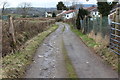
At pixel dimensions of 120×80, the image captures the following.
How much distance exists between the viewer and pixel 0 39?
379 inches

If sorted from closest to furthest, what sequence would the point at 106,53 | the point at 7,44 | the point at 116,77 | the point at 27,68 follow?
the point at 116,77 → the point at 27,68 → the point at 106,53 → the point at 7,44

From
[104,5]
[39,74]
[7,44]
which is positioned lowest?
[39,74]

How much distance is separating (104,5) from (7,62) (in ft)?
99.6

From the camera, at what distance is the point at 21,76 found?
6.59 m

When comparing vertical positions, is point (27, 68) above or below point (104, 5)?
below

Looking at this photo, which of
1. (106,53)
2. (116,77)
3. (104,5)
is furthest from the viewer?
(104,5)

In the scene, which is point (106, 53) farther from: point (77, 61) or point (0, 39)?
point (0, 39)

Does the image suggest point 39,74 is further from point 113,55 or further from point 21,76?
point 113,55

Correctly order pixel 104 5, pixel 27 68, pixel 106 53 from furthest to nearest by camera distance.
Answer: pixel 104 5 < pixel 106 53 < pixel 27 68

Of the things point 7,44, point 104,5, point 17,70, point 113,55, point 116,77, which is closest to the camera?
point 116,77

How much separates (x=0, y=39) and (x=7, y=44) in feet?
1.58

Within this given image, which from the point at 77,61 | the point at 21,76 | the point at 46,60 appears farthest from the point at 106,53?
the point at 21,76

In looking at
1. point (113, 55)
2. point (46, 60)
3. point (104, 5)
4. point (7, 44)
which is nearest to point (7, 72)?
point (46, 60)

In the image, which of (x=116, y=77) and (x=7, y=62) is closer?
(x=116, y=77)
